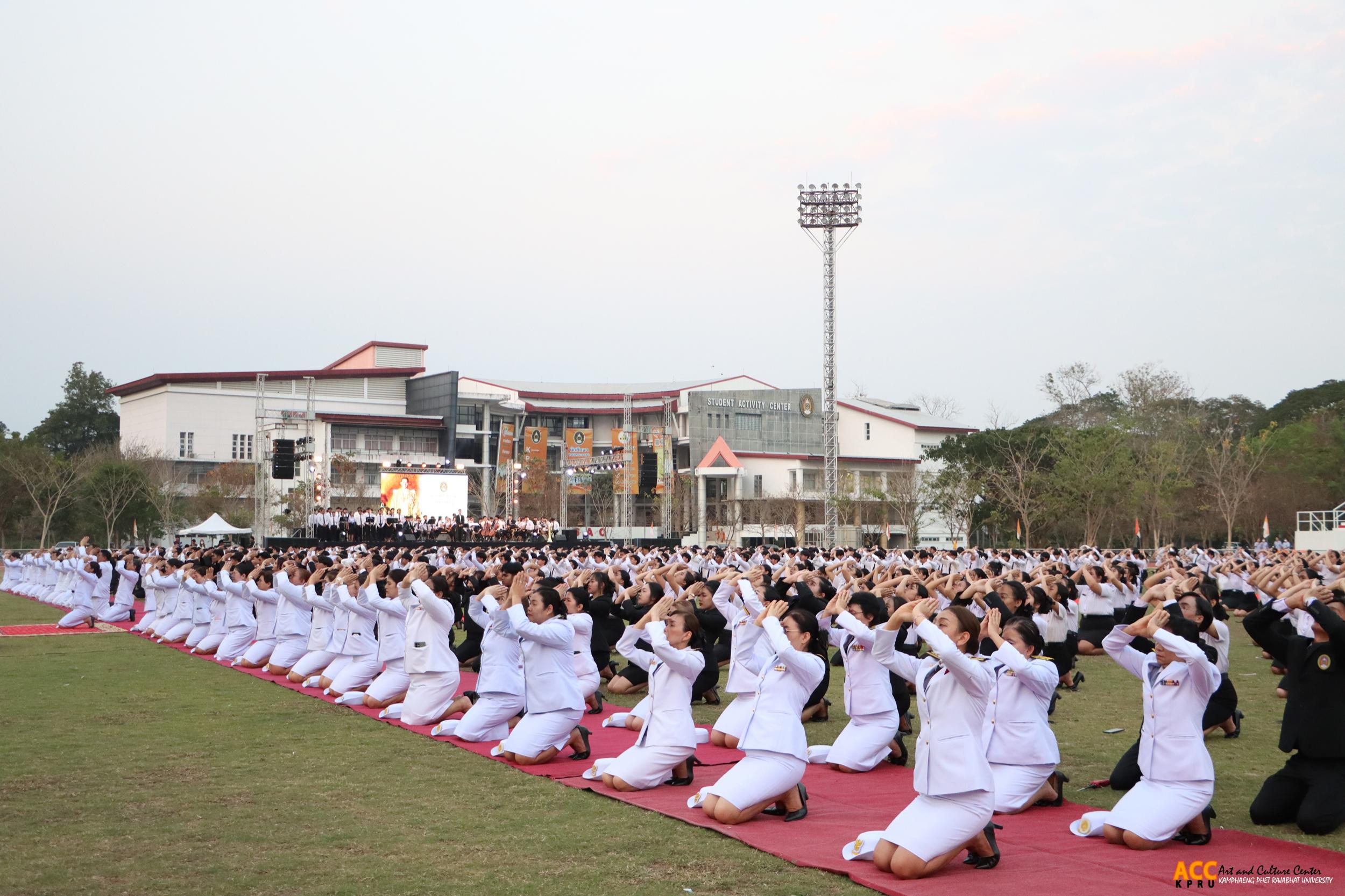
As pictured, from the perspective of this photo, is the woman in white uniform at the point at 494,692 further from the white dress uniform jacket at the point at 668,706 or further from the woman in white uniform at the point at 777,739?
the woman in white uniform at the point at 777,739

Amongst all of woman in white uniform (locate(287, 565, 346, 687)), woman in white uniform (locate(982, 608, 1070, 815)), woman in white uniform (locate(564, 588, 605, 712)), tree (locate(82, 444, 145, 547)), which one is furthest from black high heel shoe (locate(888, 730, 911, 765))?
tree (locate(82, 444, 145, 547))

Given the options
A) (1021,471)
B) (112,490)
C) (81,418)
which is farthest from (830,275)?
(81,418)

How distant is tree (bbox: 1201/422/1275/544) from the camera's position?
1695 inches

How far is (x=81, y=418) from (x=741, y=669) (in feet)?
270

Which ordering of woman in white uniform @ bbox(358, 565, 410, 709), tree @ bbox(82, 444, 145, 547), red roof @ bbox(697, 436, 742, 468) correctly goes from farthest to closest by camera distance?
red roof @ bbox(697, 436, 742, 468)
tree @ bbox(82, 444, 145, 547)
woman in white uniform @ bbox(358, 565, 410, 709)

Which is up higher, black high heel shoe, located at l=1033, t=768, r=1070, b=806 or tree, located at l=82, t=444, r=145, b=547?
tree, located at l=82, t=444, r=145, b=547

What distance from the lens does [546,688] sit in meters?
8.66

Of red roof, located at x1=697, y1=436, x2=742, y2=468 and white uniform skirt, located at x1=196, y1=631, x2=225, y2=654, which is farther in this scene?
red roof, located at x1=697, y1=436, x2=742, y2=468

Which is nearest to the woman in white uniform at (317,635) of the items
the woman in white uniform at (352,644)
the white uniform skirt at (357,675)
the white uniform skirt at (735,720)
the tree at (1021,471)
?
the woman in white uniform at (352,644)

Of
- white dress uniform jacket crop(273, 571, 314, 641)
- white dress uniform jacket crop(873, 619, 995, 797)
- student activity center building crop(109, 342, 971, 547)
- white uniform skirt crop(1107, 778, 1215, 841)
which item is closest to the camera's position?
white dress uniform jacket crop(873, 619, 995, 797)

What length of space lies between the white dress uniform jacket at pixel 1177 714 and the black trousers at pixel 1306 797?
1.94 feet

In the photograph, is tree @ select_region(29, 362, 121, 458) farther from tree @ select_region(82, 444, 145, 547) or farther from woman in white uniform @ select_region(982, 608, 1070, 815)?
woman in white uniform @ select_region(982, 608, 1070, 815)

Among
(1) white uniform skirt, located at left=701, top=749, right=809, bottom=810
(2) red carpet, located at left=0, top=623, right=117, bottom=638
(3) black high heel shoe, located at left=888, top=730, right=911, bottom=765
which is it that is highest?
(1) white uniform skirt, located at left=701, top=749, right=809, bottom=810

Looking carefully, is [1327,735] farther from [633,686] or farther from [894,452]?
[894,452]
